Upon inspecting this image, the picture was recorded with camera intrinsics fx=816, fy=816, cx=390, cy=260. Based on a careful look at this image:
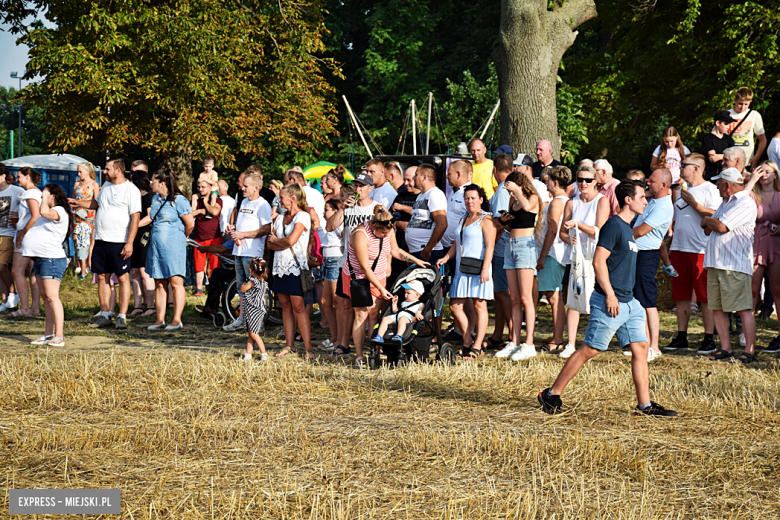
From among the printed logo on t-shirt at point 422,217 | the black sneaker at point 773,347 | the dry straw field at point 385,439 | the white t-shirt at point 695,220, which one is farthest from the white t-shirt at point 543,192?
the black sneaker at point 773,347

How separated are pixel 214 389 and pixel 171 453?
5.65 feet

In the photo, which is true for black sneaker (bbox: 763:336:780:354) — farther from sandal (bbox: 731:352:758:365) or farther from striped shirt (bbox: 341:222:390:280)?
striped shirt (bbox: 341:222:390:280)

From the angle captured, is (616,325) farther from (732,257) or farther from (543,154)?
(543,154)

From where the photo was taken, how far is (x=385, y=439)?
17.9 ft

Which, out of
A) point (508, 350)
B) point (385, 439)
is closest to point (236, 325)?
point (508, 350)

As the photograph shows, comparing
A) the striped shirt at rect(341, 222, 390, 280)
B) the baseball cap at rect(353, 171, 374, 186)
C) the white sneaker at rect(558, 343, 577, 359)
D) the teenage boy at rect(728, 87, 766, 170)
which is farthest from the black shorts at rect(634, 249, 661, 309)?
the teenage boy at rect(728, 87, 766, 170)

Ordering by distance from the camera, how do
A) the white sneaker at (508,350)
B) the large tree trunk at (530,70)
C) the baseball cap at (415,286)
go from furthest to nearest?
1. the large tree trunk at (530,70)
2. the white sneaker at (508,350)
3. the baseball cap at (415,286)

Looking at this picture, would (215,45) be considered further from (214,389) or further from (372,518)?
(372,518)

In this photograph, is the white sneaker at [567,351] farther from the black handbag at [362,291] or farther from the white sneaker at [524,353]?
the black handbag at [362,291]

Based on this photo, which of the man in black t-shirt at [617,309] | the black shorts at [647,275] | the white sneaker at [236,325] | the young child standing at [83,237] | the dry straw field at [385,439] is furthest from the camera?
the young child standing at [83,237]

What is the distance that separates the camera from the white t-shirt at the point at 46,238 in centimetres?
906

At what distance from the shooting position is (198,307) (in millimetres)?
11898

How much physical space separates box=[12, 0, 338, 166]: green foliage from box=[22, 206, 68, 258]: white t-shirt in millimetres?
10364

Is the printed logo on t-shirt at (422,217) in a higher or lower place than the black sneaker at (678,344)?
higher
